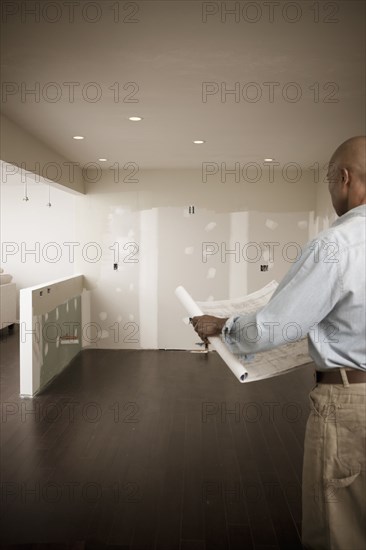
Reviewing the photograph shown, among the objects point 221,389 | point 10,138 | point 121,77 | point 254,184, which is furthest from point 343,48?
point 254,184

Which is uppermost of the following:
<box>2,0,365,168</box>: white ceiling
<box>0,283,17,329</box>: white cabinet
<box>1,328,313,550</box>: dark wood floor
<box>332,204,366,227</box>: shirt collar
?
<box>2,0,365,168</box>: white ceiling

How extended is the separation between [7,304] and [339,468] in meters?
7.54

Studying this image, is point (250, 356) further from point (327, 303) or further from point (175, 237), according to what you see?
point (175, 237)

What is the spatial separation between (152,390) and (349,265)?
4.20 meters

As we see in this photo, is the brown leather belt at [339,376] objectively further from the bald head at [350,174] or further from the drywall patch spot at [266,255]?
the drywall patch spot at [266,255]

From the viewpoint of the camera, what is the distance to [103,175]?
694 cm

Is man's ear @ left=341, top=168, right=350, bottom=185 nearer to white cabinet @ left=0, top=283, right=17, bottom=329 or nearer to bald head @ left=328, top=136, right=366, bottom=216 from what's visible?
bald head @ left=328, top=136, right=366, bottom=216

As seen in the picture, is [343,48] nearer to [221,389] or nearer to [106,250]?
[221,389]

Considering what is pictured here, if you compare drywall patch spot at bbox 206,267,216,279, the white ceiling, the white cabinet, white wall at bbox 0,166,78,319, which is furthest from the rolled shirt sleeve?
white wall at bbox 0,166,78,319

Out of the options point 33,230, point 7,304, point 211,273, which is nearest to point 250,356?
point 211,273

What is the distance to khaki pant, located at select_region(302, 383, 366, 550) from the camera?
1.26m

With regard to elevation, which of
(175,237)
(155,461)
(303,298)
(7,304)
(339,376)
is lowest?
(155,461)

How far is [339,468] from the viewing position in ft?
4.23

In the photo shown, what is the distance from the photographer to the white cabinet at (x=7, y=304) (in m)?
7.88
